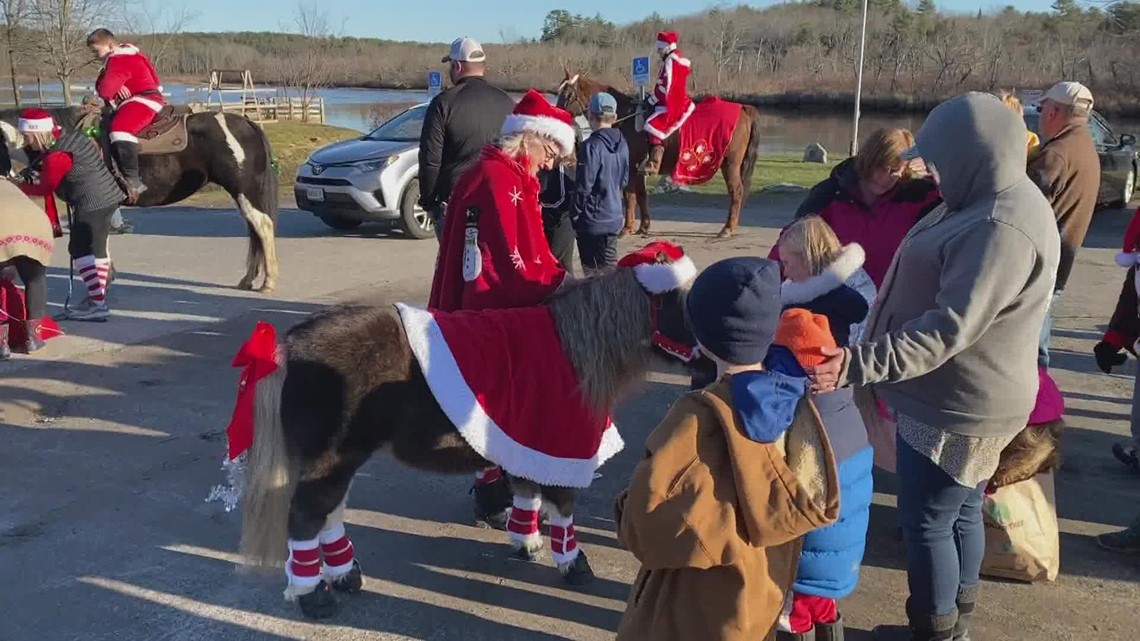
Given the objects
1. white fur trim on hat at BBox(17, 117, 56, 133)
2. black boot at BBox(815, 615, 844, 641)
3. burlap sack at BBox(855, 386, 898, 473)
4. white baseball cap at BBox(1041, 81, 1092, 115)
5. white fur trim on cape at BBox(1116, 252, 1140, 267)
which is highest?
white baseball cap at BBox(1041, 81, 1092, 115)

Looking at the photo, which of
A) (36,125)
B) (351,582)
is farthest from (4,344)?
(351,582)

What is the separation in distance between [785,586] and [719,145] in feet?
34.2

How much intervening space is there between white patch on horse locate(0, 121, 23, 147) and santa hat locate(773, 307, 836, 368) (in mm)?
7089

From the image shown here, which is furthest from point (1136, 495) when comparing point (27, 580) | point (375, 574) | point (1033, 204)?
point (27, 580)

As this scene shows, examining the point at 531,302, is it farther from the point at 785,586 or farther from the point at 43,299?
the point at 43,299

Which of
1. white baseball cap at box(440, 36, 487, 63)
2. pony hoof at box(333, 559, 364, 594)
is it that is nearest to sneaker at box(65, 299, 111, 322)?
white baseball cap at box(440, 36, 487, 63)

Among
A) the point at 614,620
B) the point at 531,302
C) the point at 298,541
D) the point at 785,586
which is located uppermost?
the point at 531,302

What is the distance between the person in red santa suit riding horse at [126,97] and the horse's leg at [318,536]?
589 cm

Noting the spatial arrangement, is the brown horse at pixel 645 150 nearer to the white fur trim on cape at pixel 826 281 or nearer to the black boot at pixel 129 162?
the black boot at pixel 129 162

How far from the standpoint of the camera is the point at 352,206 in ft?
37.3

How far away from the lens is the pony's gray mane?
130 inches

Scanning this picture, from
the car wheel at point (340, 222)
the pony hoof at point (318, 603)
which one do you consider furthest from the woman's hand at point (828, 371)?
the car wheel at point (340, 222)

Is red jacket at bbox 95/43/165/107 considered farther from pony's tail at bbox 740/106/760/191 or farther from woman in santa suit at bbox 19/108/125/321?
pony's tail at bbox 740/106/760/191

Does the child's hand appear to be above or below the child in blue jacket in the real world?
below
